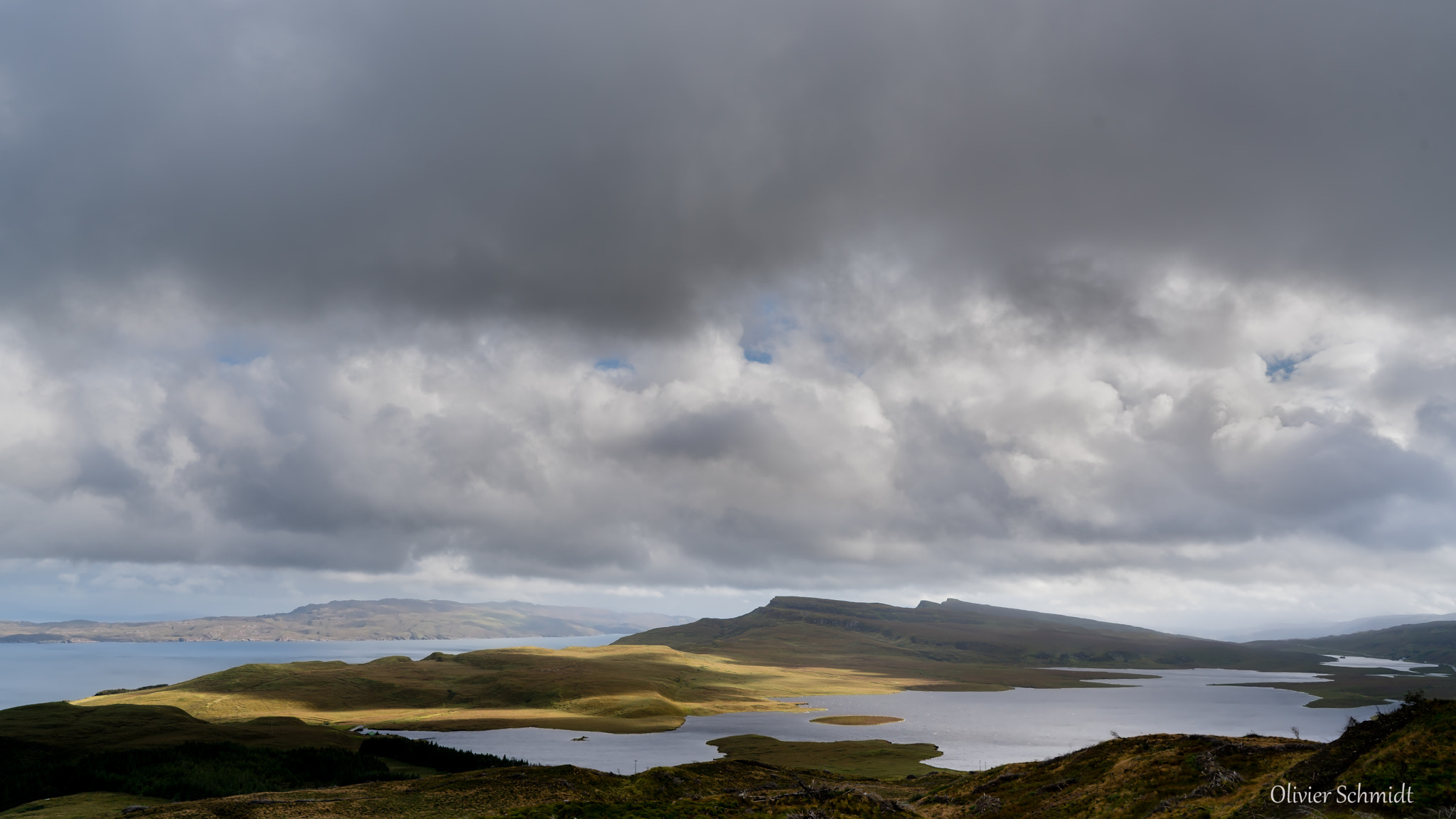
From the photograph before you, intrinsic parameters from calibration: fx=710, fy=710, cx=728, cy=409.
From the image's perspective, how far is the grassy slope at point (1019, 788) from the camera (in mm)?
29531

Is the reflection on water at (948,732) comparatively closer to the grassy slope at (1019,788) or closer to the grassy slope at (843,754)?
→ the grassy slope at (843,754)

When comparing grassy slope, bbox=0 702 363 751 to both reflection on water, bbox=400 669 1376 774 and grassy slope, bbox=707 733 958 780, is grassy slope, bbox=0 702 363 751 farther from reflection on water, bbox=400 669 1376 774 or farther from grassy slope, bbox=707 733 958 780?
grassy slope, bbox=707 733 958 780

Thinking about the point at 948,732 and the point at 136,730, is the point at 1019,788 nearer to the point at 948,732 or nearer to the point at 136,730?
the point at 136,730

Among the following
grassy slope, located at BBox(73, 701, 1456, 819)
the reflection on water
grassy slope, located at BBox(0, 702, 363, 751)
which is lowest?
the reflection on water

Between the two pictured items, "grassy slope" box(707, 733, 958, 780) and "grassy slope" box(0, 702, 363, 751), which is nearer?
"grassy slope" box(0, 702, 363, 751)

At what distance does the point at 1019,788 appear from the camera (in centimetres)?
4697

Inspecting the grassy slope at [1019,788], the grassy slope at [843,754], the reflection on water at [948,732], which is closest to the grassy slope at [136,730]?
the reflection on water at [948,732]

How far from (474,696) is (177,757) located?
443ft

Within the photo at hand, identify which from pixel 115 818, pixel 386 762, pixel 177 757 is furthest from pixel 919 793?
pixel 177 757

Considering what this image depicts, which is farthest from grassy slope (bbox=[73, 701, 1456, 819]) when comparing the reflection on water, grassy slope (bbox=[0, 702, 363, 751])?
grassy slope (bbox=[0, 702, 363, 751])

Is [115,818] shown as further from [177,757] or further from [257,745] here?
[257,745]

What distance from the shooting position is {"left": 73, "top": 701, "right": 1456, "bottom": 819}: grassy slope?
29.5 metres

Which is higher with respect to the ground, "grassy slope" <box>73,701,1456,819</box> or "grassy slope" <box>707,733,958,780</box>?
"grassy slope" <box>73,701,1456,819</box>

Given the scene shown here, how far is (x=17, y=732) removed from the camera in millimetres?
87875
